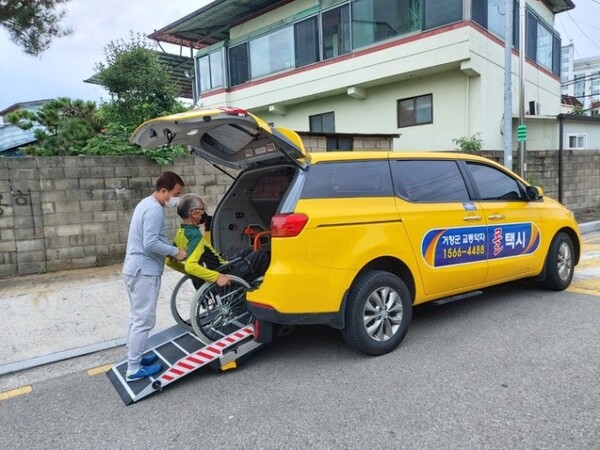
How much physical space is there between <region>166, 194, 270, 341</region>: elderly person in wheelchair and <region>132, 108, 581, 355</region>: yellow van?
1.30 ft

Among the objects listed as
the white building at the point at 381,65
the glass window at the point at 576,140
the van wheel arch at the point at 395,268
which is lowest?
the van wheel arch at the point at 395,268

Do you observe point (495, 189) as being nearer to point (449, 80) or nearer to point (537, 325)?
point (537, 325)

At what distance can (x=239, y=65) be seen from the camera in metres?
19.2

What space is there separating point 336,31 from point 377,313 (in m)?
13.8

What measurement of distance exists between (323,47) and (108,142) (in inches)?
395

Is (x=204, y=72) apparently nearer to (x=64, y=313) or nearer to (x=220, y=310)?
(x=64, y=313)

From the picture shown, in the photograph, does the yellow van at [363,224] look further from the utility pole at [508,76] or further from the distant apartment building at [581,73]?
the distant apartment building at [581,73]

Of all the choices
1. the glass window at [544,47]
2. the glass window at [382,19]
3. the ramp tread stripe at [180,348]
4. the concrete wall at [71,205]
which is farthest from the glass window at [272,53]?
the ramp tread stripe at [180,348]

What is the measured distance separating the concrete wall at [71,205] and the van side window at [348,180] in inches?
190

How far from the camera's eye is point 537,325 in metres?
4.46

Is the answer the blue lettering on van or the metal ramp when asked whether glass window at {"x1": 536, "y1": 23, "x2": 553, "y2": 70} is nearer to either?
the blue lettering on van

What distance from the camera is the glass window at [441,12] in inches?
480

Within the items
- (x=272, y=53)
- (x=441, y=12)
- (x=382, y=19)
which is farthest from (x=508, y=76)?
(x=272, y=53)

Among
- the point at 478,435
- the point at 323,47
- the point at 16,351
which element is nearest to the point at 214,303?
the point at 16,351
